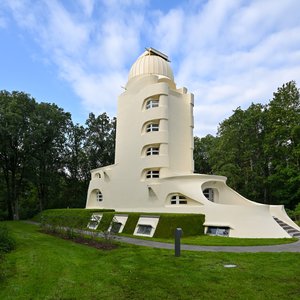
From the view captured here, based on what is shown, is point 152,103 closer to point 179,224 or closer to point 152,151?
point 152,151

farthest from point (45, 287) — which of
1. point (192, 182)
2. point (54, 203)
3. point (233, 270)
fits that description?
point (54, 203)

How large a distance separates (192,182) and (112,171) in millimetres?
9931

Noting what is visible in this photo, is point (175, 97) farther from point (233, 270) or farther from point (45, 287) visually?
point (45, 287)

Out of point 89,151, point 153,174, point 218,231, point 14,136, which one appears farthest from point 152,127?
point 89,151

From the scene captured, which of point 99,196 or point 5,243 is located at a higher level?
point 99,196

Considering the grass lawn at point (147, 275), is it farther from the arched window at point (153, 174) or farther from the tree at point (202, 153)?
the tree at point (202, 153)

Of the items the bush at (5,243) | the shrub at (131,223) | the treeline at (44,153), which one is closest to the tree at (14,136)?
the treeline at (44,153)

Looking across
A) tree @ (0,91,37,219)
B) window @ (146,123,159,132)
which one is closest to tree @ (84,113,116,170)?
tree @ (0,91,37,219)

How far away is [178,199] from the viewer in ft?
81.3

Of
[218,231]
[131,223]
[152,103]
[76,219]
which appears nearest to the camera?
[218,231]

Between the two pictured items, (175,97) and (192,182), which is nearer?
(192,182)

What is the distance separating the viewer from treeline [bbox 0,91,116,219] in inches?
1416

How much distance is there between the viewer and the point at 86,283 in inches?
306

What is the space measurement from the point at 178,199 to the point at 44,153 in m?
22.7
